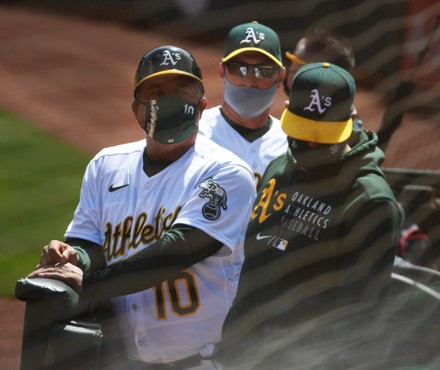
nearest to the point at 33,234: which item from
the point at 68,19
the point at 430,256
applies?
the point at 430,256

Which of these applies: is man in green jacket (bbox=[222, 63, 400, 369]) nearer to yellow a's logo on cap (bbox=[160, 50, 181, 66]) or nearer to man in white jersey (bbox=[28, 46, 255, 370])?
man in white jersey (bbox=[28, 46, 255, 370])

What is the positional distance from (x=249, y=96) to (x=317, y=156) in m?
0.77

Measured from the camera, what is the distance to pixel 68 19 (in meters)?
10.8

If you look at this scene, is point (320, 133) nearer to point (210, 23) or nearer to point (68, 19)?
point (210, 23)

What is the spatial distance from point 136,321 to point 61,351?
265 millimetres

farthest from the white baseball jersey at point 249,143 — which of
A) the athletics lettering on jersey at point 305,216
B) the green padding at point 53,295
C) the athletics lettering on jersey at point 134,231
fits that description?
the green padding at point 53,295

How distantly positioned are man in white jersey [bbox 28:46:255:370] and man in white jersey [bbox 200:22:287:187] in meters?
0.75

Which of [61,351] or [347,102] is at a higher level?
[347,102]

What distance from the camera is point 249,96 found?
3.17 m

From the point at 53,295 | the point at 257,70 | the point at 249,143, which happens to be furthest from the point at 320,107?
the point at 53,295

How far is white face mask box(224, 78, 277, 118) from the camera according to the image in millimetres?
3158

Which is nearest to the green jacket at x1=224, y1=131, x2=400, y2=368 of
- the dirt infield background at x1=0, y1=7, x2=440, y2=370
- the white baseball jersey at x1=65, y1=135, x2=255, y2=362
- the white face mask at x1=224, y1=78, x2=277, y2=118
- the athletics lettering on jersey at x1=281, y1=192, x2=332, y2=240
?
the athletics lettering on jersey at x1=281, y1=192, x2=332, y2=240

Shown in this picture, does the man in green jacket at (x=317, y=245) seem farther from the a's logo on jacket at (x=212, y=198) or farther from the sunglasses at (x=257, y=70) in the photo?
the sunglasses at (x=257, y=70)

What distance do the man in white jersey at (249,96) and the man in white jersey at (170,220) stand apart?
748 millimetres
